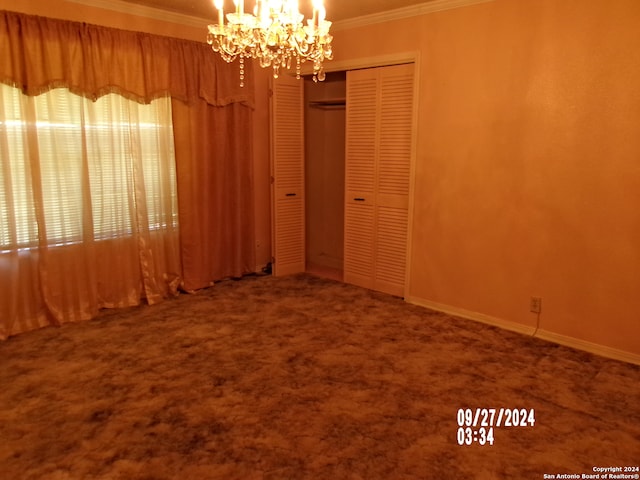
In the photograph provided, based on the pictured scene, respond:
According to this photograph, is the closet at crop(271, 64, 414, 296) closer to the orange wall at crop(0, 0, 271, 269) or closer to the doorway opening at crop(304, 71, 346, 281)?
the doorway opening at crop(304, 71, 346, 281)

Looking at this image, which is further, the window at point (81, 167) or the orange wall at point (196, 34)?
the orange wall at point (196, 34)

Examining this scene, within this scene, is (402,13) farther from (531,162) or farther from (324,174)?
(324,174)

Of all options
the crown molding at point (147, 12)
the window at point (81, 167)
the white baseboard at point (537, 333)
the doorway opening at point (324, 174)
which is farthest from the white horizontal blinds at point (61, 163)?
the white baseboard at point (537, 333)

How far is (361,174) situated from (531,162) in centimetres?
167

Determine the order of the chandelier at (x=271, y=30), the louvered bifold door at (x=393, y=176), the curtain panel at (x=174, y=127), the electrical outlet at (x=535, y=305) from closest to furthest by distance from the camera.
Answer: the chandelier at (x=271, y=30) < the curtain panel at (x=174, y=127) < the electrical outlet at (x=535, y=305) < the louvered bifold door at (x=393, y=176)

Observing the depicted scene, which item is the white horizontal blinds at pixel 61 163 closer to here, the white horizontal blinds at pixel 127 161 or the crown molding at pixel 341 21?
the white horizontal blinds at pixel 127 161

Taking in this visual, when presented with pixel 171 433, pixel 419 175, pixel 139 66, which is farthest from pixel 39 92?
pixel 419 175

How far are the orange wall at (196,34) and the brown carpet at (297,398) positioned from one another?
1.49 metres

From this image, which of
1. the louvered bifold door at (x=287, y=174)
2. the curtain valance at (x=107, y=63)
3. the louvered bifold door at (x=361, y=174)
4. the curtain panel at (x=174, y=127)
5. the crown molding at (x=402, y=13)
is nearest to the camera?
the curtain valance at (x=107, y=63)

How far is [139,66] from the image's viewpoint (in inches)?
154

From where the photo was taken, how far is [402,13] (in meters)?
4.05

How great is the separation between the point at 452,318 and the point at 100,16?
3912mm

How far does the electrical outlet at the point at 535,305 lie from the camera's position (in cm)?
354
